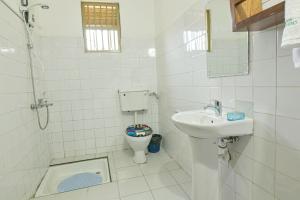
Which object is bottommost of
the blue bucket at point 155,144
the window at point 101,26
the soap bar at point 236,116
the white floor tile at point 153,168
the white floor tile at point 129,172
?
the white floor tile at point 129,172

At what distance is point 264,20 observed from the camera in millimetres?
870

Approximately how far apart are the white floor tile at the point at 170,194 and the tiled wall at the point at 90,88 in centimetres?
121

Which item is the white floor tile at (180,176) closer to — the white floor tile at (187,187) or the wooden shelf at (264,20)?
the white floor tile at (187,187)

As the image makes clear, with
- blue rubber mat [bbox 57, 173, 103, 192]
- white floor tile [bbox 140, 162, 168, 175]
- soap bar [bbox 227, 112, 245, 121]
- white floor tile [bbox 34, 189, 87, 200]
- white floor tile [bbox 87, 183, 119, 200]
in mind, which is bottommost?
blue rubber mat [bbox 57, 173, 103, 192]

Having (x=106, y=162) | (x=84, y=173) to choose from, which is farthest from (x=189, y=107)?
(x=84, y=173)

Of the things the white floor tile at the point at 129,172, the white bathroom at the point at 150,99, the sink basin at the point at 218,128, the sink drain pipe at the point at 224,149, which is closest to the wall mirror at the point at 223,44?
the white bathroom at the point at 150,99

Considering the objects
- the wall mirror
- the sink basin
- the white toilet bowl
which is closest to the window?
the white toilet bowl

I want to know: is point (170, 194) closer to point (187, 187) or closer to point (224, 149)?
point (187, 187)

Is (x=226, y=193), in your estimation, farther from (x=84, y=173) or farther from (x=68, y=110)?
(x=68, y=110)

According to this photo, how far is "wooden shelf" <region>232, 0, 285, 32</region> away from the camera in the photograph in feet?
2.48

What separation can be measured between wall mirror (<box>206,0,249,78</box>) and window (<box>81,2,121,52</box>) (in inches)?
63.0

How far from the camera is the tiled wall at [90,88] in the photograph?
2.55 meters

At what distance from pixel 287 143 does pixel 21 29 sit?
7.85 ft

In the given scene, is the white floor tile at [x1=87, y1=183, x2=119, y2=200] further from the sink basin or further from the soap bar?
the soap bar
